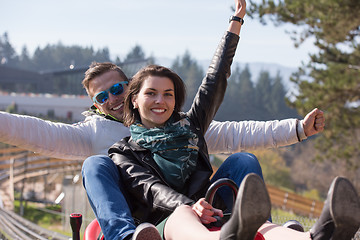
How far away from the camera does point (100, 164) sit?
6.95 ft

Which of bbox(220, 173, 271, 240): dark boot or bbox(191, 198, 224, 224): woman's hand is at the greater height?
bbox(220, 173, 271, 240): dark boot

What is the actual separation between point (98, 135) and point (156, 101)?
22.8 inches

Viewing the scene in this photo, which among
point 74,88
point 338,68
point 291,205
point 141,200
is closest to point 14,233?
point 141,200

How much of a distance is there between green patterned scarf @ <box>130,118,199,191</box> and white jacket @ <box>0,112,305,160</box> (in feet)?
1.56

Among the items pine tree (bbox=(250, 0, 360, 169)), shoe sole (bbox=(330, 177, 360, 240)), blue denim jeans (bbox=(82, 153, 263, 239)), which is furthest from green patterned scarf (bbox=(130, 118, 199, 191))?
pine tree (bbox=(250, 0, 360, 169))

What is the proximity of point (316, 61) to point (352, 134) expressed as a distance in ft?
8.13

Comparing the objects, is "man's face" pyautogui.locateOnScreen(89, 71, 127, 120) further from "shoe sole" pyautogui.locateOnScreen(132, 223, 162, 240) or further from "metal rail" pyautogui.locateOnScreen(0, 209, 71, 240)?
"metal rail" pyautogui.locateOnScreen(0, 209, 71, 240)

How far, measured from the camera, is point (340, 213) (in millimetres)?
1506

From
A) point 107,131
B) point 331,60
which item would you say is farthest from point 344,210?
point 331,60

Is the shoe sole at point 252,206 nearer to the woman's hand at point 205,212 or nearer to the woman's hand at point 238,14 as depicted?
the woman's hand at point 205,212

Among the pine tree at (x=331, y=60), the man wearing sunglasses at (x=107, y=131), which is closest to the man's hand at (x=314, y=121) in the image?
the man wearing sunglasses at (x=107, y=131)

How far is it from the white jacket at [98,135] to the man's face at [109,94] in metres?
0.08

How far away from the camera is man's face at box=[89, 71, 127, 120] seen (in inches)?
112

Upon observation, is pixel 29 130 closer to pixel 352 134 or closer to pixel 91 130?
pixel 91 130
